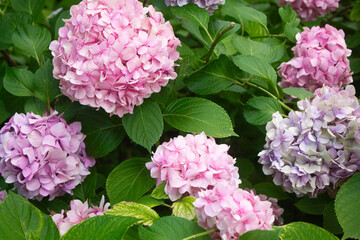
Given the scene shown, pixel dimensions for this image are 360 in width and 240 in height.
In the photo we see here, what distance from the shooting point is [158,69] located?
4.06ft

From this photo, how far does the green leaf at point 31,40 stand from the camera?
153cm

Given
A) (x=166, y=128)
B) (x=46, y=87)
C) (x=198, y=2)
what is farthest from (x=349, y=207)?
(x=46, y=87)

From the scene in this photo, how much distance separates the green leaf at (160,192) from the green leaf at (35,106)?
47cm

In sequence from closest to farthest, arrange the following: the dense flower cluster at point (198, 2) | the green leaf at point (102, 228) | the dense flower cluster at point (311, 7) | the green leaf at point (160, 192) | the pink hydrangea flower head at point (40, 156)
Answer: the green leaf at point (102, 228) < the green leaf at point (160, 192) < the pink hydrangea flower head at point (40, 156) < the dense flower cluster at point (198, 2) < the dense flower cluster at point (311, 7)

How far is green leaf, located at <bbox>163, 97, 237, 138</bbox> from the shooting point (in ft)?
4.20

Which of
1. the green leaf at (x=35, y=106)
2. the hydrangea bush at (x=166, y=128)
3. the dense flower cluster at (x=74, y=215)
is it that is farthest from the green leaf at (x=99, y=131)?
the dense flower cluster at (x=74, y=215)

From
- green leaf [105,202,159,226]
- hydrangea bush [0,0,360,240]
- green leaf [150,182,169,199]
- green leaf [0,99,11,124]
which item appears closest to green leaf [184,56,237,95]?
hydrangea bush [0,0,360,240]

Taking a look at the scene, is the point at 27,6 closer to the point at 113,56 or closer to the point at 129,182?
the point at 113,56

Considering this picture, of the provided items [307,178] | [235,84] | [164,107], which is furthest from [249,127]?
[307,178]

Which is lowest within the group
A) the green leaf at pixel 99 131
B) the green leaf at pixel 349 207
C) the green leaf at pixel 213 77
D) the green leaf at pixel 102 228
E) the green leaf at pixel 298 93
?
the green leaf at pixel 99 131

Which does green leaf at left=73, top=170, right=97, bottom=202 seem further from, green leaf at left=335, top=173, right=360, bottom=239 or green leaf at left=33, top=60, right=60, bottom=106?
green leaf at left=335, top=173, right=360, bottom=239

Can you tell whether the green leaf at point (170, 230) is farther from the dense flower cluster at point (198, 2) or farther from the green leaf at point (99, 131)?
the dense flower cluster at point (198, 2)

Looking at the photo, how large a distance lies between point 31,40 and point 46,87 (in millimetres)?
246

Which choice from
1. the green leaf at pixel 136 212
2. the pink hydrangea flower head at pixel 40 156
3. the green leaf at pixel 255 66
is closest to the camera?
the green leaf at pixel 136 212
